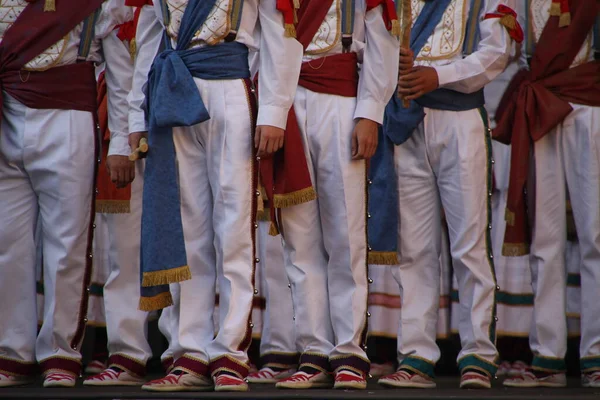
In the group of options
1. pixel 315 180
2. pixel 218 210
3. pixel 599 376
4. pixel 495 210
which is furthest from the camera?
pixel 495 210

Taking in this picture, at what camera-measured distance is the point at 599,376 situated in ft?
16.0

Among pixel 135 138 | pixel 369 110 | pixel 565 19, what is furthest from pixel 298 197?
pixel 565 19

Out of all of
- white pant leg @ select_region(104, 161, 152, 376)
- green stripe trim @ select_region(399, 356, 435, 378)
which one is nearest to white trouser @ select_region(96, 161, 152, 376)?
white pant leg @ select_region(104, 161, 152, 376)

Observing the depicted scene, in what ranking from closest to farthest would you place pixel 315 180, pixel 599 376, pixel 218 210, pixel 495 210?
pixel 218 210
pixel 315 180
pixel 599 376
pixel 495 210

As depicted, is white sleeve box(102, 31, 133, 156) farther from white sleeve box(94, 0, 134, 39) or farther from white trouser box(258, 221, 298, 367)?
white trouser box(258, 221, 298, 367)

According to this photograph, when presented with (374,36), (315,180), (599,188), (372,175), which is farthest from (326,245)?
(599,188)

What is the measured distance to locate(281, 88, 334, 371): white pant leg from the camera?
447 cm

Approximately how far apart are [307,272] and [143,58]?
1184 millimetres

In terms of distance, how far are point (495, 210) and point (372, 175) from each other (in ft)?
3.81

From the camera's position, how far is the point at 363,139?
14.6ft

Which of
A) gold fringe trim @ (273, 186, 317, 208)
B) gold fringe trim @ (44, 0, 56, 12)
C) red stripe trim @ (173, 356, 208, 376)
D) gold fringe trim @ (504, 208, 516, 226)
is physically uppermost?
gold fringe trim @ (44, 0, 56, 12)

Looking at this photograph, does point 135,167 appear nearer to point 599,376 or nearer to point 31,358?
point 31,358

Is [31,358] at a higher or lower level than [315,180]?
lower

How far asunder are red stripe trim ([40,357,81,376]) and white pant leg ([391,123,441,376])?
1515mm
